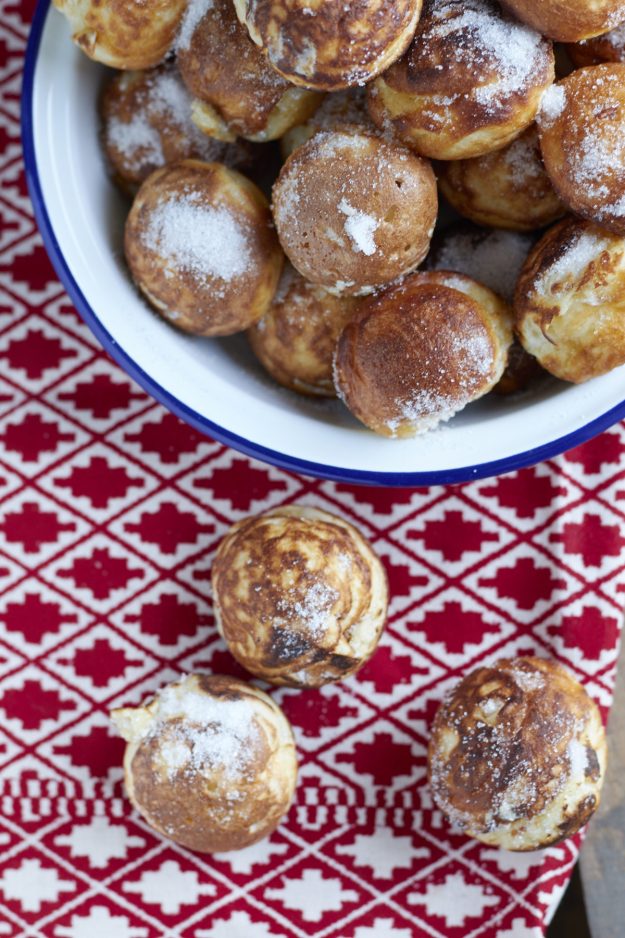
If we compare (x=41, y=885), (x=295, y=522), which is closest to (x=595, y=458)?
(x=295, y=522)

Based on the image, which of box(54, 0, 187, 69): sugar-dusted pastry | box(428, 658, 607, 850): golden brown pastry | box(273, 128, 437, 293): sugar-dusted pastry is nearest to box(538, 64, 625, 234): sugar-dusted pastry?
box(273, 128, 437, 293): sugar-dusted pastry

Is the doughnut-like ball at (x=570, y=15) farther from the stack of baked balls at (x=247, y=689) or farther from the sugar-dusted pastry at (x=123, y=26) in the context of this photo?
the stack of baked balls at (x=247, y=689)

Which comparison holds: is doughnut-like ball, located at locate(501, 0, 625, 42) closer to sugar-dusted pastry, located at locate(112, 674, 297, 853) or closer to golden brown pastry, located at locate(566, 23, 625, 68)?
golden brown pastry, located at locate(566, 23, 625, 68)

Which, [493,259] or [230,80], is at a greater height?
[230,80]

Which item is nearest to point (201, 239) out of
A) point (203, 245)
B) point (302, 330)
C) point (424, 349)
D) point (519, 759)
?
point (203, 245)

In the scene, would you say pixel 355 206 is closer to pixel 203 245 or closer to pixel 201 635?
pixel 203 245
